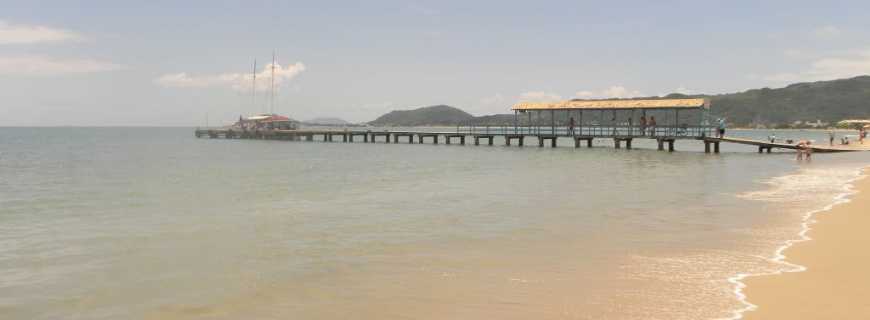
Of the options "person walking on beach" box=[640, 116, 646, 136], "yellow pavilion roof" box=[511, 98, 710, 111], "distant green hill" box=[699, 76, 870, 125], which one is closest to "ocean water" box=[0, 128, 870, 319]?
"yellow pavilion roof" box=[511, 98, 710, 111]

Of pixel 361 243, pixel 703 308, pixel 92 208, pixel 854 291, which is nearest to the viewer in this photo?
pixel 703 308

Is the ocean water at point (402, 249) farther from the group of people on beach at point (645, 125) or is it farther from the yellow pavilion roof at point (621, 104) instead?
the group of people on beach at point (645, 125)

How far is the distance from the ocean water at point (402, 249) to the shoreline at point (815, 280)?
192 millimetres

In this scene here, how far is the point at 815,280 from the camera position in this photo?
795 cm

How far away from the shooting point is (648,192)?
20.5 metres

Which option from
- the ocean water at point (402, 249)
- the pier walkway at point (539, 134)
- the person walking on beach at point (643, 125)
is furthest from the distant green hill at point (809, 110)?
the ocean water at point (402, 249)

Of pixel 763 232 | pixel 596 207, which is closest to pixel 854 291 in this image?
pixel 763 232

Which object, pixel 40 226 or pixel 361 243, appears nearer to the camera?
pixel 361 243

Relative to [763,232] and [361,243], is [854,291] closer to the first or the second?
[763,232]

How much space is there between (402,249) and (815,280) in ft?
20.0

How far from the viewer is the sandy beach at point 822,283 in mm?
6641

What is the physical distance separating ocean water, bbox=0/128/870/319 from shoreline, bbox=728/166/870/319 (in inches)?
→ 7.6

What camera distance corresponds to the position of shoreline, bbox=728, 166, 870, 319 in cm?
667

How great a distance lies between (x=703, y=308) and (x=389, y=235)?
683cm
